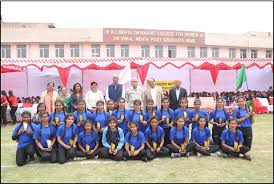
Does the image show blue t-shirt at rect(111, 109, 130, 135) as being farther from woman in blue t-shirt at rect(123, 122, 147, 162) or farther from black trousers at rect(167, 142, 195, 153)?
black trousers at rect(167, 142, 195, 153)

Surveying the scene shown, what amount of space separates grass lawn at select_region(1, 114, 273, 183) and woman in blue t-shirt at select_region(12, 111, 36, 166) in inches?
7.3

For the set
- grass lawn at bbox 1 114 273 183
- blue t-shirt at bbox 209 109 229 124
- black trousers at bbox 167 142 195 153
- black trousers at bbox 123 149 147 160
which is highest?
blue t-shirt at bbox 209 109 229 124

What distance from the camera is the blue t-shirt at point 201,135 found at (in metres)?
5.57

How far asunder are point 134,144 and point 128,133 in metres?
0.19

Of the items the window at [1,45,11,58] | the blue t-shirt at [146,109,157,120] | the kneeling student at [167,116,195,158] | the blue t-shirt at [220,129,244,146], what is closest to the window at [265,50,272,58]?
the window at [1,45,11,58]

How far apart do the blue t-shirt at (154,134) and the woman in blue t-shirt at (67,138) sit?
3.70 feet

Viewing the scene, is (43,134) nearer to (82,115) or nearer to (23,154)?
(23,154)

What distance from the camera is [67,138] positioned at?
5.30 meters

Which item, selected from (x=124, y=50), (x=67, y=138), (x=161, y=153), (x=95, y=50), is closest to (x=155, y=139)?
(x=161, y=153)

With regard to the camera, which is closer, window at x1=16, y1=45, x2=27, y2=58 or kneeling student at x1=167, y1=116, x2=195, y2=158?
kneeling student at x1=167, y1=116, x2=195, y2=158

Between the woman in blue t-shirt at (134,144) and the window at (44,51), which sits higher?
the window at (44,51)

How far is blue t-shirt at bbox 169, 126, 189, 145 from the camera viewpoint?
550cm

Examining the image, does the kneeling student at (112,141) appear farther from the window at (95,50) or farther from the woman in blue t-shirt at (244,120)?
the window at (95,50)

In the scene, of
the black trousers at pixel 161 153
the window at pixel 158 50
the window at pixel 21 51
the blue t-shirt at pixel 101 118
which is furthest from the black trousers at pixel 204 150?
the window at pixel 21 51
